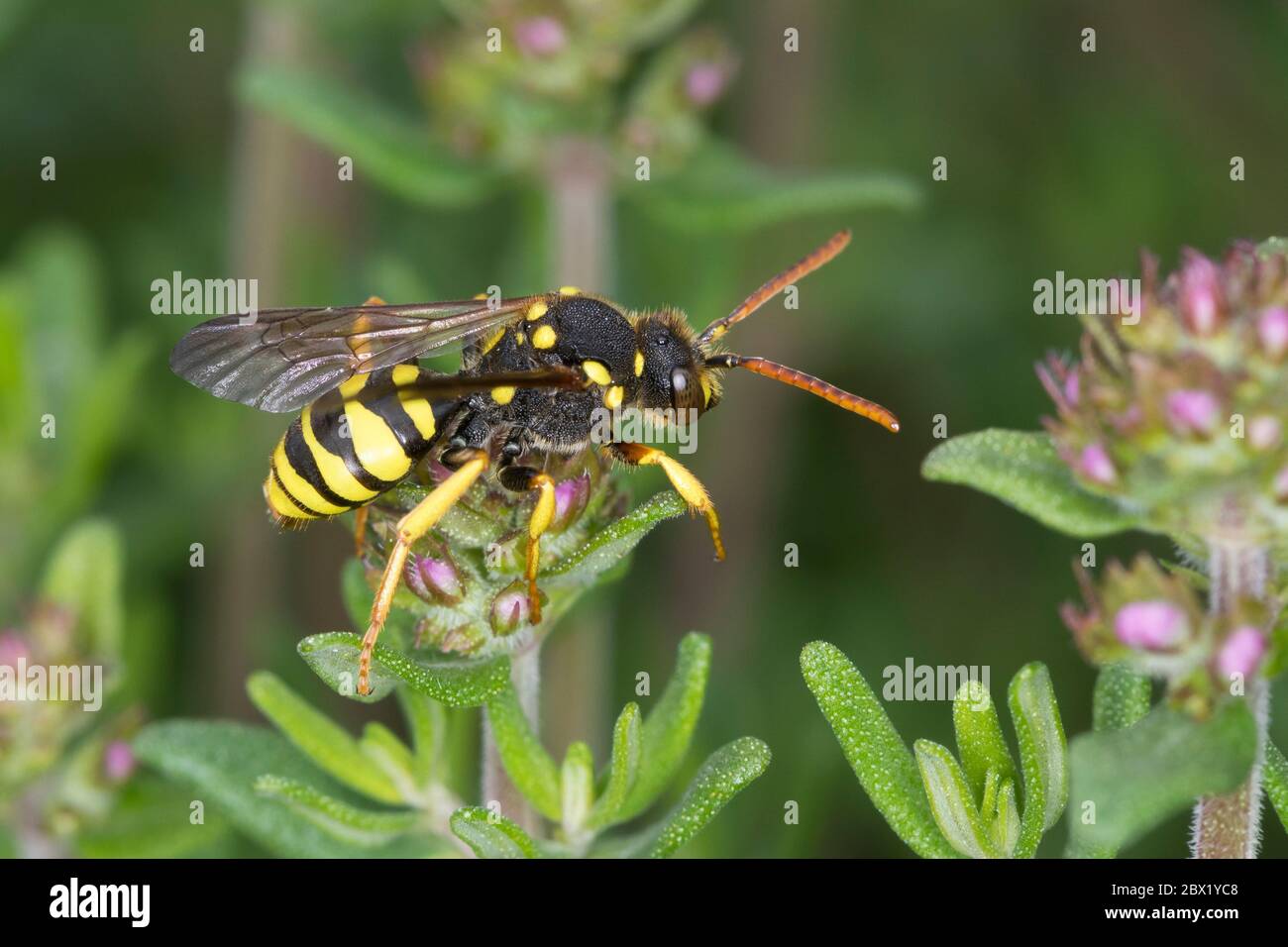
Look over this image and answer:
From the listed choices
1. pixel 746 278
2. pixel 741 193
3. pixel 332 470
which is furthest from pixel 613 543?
pixel 746 278

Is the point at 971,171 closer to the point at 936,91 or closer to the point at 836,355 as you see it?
the point at 936,91

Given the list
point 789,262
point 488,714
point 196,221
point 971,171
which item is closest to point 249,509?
point 196,221

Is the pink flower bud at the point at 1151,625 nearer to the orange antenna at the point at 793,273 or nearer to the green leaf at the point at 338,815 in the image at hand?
the orange antenna at the point at 793,273

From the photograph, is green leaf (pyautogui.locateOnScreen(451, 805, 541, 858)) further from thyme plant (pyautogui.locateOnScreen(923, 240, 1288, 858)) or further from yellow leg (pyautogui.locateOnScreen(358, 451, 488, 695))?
thyme plant (pyautogui.locateOnScreen(923, 240, 1288, 858))

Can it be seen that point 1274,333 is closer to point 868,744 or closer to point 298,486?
point 868,744

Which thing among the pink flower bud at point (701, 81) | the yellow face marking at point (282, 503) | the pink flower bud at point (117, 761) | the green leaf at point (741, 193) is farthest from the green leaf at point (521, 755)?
the pink flower bud at point (701, 81)

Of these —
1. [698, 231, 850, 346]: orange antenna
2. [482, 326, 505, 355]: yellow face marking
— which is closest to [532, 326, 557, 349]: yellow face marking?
[482, 326, 505, 355]: yellow face marking
